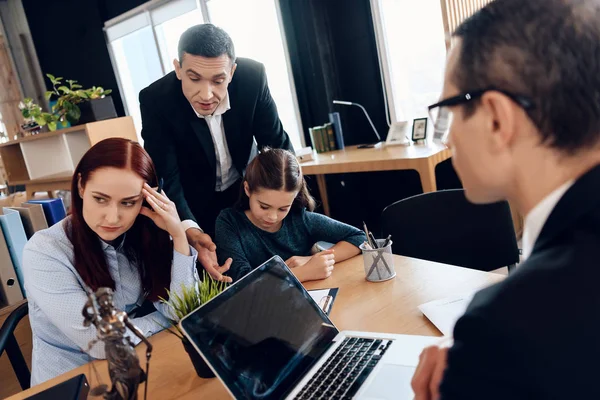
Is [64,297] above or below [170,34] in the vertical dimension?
below

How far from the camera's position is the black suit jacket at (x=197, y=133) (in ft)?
6.48

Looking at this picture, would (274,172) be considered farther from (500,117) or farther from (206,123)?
(500,117)

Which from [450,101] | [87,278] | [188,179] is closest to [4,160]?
[188,179]

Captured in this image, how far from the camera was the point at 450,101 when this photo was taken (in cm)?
67

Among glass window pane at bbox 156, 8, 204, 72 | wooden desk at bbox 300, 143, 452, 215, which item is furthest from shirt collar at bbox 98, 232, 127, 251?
glass window pane at bbox 156, 8, 204, 72

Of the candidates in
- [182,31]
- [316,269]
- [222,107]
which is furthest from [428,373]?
[182,31]

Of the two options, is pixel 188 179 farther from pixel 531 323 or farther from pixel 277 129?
pixel 531 323

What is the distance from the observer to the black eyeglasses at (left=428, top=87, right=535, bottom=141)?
588mm

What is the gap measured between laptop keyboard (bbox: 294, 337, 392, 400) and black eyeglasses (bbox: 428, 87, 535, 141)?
46 cm

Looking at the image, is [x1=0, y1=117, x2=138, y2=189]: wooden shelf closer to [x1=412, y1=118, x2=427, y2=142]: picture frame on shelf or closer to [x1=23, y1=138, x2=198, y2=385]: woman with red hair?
[x1=412, y1=118, x2=427, y2=142]: picture frame on shelf

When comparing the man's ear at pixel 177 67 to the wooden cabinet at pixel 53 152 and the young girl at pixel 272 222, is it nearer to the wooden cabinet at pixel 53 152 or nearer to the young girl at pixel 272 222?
the young girl at pixel 272 222

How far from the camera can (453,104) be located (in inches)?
26.2

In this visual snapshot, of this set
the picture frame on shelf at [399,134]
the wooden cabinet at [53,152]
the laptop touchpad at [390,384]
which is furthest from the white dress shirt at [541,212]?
the wooden cabinet at [53,152]

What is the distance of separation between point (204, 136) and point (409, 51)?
2.06 meters
